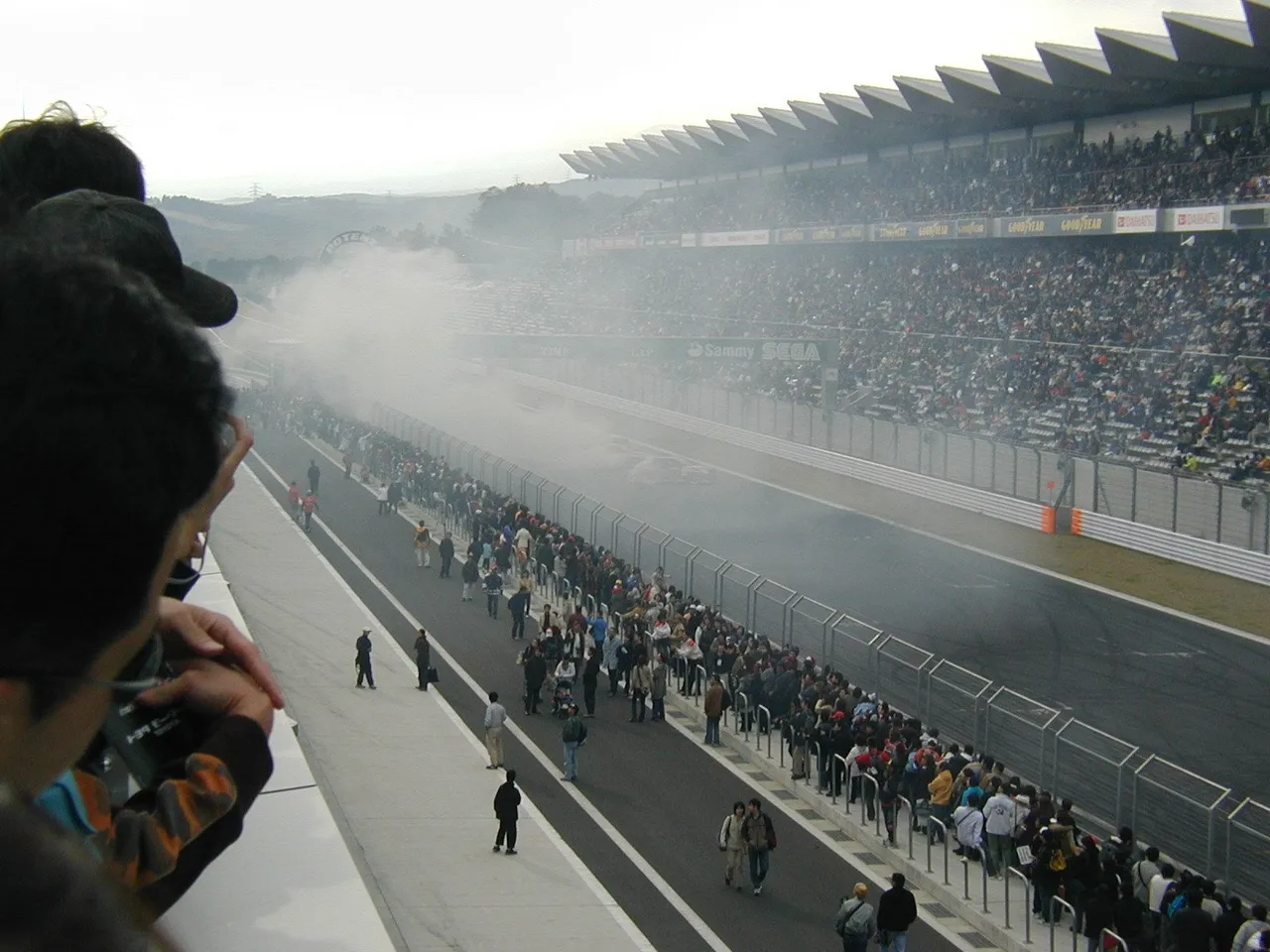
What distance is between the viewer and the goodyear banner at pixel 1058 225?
3709 cm

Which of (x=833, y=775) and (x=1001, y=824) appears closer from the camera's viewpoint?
(x=1001, y=824)

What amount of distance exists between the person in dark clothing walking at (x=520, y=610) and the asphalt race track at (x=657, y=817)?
25cm

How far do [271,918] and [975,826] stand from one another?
10.3 m

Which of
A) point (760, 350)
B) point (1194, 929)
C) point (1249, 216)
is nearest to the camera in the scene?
point (1194, 929)

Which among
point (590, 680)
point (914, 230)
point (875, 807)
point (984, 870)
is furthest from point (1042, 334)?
point (984, 870)

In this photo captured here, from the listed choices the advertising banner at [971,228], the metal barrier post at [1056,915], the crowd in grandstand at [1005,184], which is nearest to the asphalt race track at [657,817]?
the metal barrier post at [1056,915]

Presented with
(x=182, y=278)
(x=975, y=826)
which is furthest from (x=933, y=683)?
(x=182, y=278)

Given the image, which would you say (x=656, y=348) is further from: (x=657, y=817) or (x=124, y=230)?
(x=124, y=230)

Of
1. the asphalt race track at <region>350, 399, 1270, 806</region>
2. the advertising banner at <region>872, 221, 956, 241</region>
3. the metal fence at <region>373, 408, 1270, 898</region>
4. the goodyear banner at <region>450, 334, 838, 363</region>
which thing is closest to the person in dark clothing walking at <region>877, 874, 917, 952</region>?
the metal fence at <region>373, 408, 1270, 898</region>

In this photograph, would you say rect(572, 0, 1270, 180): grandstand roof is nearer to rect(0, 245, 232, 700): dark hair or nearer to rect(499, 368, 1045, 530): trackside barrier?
rect(499, 368, 1045, 530): trackside barrier

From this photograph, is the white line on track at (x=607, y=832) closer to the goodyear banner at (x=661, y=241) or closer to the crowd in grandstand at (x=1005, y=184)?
the crowd in grandstand at (x=1005, y=184)

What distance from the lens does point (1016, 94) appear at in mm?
41750

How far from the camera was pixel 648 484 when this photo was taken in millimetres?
A: 36594

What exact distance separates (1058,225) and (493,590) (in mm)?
21066
